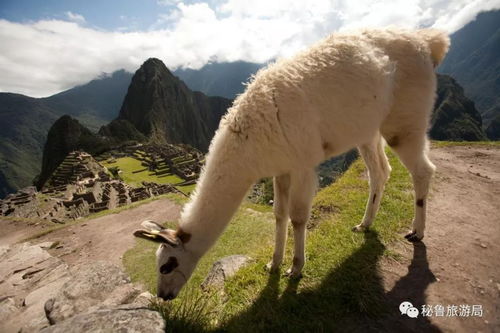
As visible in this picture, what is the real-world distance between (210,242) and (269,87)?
209 centimetres

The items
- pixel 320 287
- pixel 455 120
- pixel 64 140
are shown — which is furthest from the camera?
pixel 455 120

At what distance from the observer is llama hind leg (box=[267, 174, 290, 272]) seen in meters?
4.11

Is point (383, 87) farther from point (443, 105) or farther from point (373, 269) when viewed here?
point (443, 105)

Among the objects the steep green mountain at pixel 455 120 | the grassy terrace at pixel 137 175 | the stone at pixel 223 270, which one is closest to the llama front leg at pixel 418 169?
the stone at pixel 223 270

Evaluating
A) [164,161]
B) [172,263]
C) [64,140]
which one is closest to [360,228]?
[172,263]

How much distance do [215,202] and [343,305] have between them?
1.92 meters

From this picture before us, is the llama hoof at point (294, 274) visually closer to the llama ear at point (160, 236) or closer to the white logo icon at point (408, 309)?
the white logo icon at point (408, 309)

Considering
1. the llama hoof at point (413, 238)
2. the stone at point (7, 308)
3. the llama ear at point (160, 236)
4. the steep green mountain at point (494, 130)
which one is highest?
the llama ear at point (160, 236)

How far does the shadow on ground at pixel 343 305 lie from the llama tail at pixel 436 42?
3.31m

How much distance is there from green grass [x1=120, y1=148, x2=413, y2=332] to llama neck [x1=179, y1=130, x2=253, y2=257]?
0.72m

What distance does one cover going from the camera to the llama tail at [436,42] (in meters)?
4.54

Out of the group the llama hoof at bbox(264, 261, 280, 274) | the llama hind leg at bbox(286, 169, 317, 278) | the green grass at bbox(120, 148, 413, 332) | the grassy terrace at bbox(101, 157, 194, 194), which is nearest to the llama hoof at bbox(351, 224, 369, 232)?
the green grass at bbox(120, 148, 413, 332)

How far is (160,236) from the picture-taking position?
10.1 feet

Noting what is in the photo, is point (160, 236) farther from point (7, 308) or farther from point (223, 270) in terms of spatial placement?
point (7, 308)
